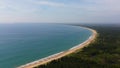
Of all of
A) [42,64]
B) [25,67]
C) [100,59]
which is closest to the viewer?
[25,67]

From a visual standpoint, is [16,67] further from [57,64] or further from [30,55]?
[30,55]

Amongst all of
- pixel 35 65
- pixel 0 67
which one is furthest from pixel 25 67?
pixel 0 67

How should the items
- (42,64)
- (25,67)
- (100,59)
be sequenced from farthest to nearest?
(100,59) → (42,64) → (25,67)

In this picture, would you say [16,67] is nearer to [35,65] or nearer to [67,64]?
[35,65]

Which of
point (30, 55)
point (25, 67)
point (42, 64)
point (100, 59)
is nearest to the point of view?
point (25, 67)

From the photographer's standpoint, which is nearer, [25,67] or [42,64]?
[25,67]

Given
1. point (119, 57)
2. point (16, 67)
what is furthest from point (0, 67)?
point (119, 57)

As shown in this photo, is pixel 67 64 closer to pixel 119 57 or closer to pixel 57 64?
pixel 57 64

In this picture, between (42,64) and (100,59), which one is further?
(100,59)
